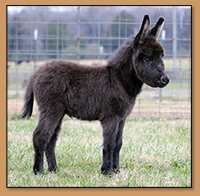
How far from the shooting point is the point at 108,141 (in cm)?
441

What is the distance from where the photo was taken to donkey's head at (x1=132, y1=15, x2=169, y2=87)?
4.19 meters

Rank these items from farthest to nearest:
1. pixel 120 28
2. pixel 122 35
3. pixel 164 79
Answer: pixel 122 35
pixel 120 28
pixel 164 79

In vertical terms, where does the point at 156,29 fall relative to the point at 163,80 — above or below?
above

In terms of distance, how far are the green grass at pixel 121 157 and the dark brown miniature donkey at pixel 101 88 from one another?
36 centimetres

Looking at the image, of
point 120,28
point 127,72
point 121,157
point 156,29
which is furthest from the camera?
point 120,28

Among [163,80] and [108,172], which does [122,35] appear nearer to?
[163,80]

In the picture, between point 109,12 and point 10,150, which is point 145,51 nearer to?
point 10,150

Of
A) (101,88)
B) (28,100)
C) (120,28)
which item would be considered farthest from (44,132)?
(120,28)

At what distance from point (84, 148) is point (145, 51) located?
8.02ft

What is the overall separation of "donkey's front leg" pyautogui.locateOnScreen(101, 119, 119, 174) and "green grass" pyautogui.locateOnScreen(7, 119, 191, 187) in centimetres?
17

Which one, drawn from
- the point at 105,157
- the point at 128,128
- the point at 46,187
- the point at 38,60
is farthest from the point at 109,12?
the point at 46,187

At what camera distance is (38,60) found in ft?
32.3

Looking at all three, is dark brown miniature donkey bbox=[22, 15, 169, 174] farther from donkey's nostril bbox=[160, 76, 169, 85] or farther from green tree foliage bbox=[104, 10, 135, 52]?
green tree foliage bbox=[104, 10, 135, 52]

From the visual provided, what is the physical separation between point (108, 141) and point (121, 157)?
3.29ft
